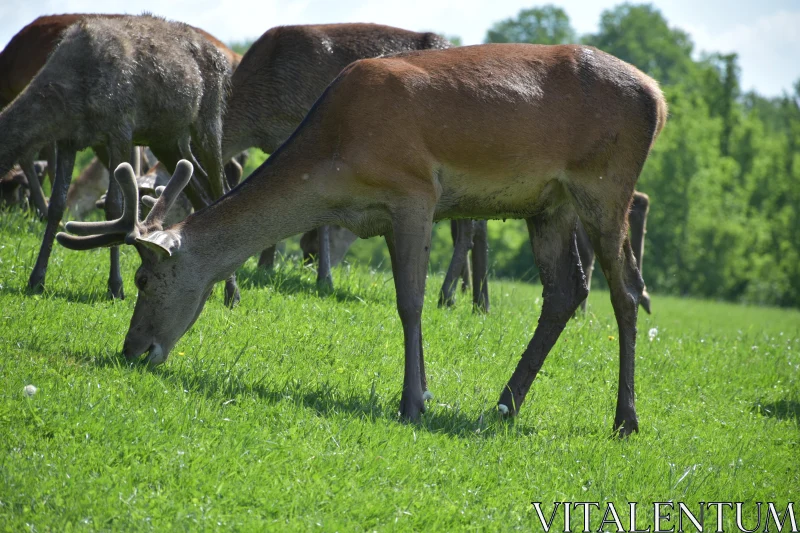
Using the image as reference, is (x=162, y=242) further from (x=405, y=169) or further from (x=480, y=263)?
(x=480, y=263)

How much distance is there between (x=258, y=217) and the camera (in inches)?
253

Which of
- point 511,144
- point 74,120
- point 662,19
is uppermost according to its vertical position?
point 662,19

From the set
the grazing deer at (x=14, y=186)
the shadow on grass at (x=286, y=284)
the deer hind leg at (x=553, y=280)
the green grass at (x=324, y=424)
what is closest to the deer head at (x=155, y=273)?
the green grass at (x=324, y=424)

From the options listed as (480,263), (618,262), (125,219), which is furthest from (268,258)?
(618,262)

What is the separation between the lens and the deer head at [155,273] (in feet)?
20.6

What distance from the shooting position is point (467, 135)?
6.45 meters

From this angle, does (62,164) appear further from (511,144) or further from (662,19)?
(662,19)

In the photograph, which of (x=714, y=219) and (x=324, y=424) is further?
(x=714, y=219)

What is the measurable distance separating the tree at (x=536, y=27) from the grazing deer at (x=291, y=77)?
7162 cm

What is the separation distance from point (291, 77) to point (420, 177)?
4497 mm

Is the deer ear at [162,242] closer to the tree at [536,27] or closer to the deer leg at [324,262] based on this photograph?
the deer leg at [324,262]

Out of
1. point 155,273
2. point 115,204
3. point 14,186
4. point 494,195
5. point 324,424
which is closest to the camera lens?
point 324,424

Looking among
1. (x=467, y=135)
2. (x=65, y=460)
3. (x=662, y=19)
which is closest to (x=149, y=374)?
(x=65, y=460)

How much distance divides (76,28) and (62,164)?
121 cm
